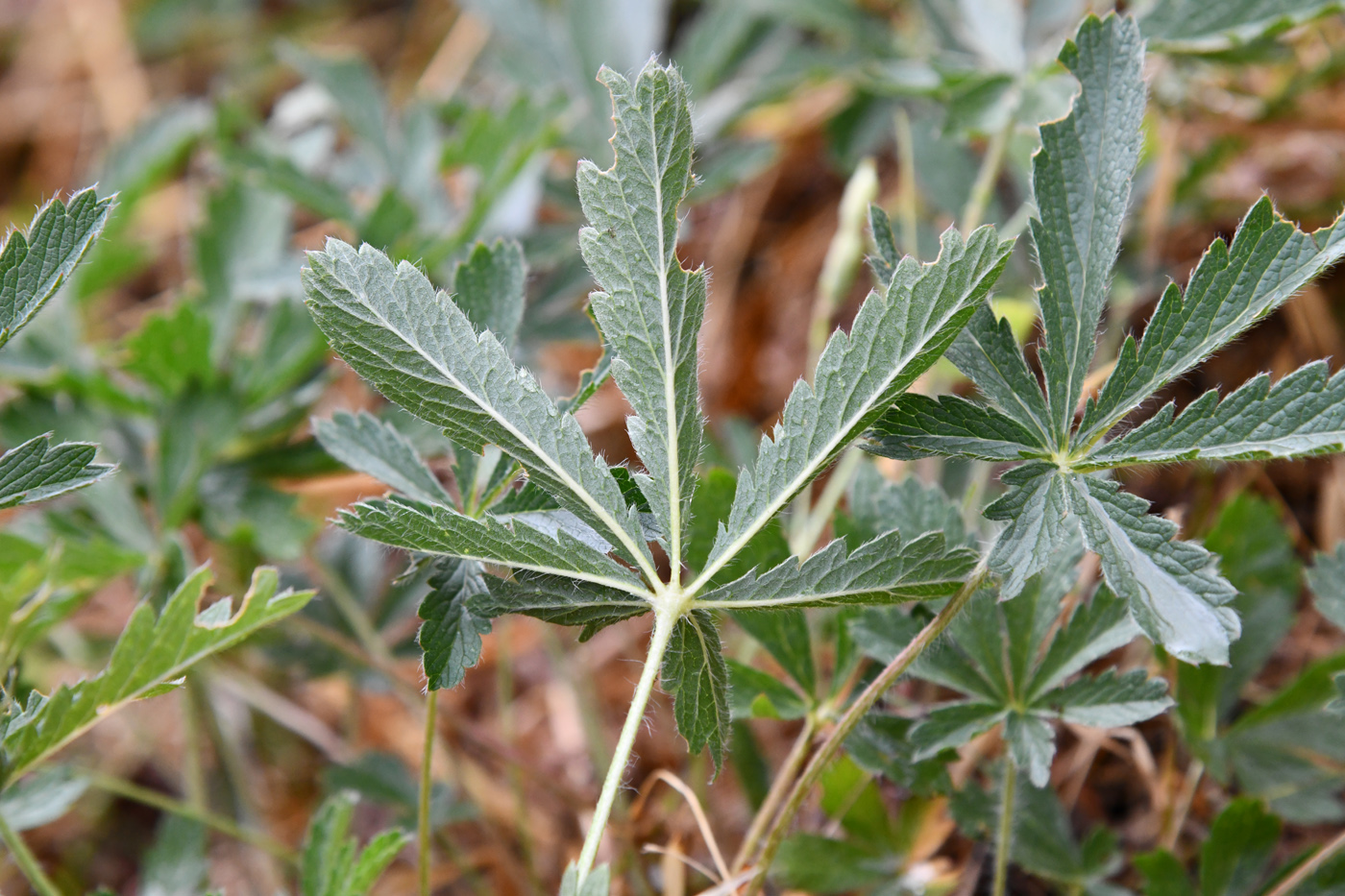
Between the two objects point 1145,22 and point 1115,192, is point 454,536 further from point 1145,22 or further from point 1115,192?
point 1145,22

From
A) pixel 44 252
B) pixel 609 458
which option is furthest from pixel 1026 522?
pixel 609 458

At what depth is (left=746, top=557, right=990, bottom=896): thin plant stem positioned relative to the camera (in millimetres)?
816

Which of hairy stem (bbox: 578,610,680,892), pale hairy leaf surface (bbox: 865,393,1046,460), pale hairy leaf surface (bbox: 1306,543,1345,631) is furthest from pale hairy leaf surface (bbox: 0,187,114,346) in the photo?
pale hairy leaf surface (bbox: 1306,543,1345,631)

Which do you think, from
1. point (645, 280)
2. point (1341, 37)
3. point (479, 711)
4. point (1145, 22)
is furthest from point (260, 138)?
point (1341, 37)

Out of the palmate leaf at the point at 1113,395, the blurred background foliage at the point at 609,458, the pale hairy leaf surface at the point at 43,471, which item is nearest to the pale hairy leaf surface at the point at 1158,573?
the palmate leaf at the point at 1113,395

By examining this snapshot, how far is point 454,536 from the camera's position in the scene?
2.54 ft

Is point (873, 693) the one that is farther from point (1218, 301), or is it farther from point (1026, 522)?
point (1218, 301)

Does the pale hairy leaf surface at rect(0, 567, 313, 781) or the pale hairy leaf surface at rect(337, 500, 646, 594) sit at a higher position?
the pale hairy leaf surface at rect(337, 500, 646, 594)

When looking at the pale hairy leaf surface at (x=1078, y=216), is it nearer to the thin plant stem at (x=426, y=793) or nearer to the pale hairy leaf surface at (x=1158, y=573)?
the pale hairy leaf surface at (x=1158, y=573)

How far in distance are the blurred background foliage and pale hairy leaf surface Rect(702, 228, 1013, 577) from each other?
0.26m

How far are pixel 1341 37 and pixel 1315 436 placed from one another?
1.55 meters

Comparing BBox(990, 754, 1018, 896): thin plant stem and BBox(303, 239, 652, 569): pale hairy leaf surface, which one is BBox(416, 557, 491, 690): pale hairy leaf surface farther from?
BBox(990, 754, 1018, 896): thin plant stem

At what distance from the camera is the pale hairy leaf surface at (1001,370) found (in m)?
0.83

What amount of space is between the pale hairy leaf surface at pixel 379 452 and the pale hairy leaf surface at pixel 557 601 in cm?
17
